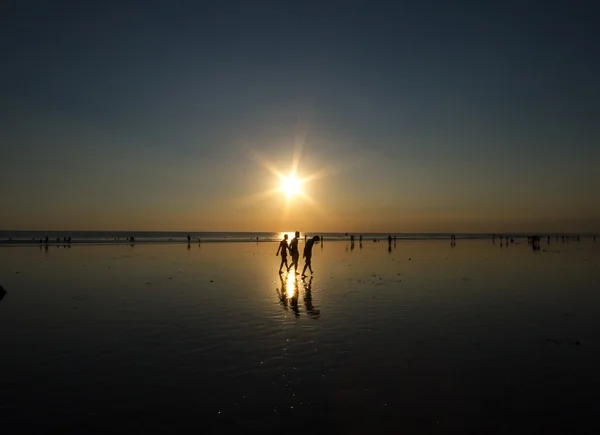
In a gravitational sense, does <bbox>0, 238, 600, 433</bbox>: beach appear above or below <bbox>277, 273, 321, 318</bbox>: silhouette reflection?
below

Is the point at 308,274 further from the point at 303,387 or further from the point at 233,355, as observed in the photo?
the point at 303,387

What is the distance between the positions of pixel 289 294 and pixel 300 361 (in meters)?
9.91

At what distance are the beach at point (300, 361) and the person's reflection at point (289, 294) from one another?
14 cm

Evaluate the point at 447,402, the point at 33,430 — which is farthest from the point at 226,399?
the point at 447,402

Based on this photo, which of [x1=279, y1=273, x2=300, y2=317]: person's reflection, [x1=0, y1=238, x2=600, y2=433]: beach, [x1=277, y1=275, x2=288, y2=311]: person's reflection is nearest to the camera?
[x1=0, y1=238, x2=600, y2=433]: beach

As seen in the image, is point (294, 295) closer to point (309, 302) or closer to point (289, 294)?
point (289, 294)

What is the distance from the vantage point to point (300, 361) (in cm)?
945

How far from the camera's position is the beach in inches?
265

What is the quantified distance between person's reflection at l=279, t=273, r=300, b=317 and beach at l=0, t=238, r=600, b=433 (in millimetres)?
142

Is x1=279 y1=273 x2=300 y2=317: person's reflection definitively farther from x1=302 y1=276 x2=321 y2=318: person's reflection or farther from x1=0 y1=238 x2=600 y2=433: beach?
x1=302 y1=276 x2=321 y2=318: person's reflection

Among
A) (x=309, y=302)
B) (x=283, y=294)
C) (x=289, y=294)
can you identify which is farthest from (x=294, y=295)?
(x=309, y=302)

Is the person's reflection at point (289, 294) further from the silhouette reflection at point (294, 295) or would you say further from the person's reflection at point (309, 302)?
the person's reflection at point (309, 302)

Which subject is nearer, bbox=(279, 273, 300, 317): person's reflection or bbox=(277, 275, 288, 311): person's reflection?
bbox=(279, 273, 300, 317): person's reflection

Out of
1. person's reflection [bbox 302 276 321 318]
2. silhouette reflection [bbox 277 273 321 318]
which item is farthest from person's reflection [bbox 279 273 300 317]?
person's reflection [bbox 302 276 321 318]
